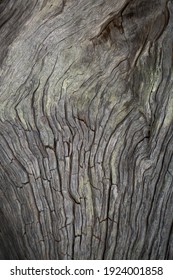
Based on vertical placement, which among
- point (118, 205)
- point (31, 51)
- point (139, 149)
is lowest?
point (118, 205)

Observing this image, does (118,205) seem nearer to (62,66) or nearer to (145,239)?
(145,239)

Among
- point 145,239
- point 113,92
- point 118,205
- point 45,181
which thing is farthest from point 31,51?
point 145,239

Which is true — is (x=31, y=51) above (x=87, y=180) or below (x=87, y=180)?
above

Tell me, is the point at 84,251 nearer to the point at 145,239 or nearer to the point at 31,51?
the point at 145,239

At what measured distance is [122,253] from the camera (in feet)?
7.89

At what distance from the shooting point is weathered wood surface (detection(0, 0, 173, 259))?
2.39 meters

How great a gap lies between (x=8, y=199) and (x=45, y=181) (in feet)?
0.59

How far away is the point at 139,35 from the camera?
2.44 metres

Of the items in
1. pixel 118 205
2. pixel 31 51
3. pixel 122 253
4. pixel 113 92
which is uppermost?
pixel 31 51

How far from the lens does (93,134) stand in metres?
2.41

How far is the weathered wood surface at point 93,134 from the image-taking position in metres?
2.39

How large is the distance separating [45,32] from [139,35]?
0.37m

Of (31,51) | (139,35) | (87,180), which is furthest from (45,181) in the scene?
(139,35)

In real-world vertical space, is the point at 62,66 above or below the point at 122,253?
above
